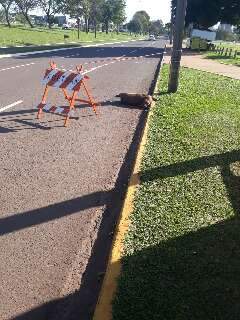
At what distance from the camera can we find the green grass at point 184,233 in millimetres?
3930

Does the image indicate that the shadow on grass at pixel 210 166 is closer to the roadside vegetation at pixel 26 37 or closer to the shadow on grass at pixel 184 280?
the shadow on grass at pixel 184 280

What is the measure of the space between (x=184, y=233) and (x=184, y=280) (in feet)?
3.13

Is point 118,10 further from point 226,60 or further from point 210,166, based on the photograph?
point 210,166

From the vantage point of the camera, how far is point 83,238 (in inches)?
203

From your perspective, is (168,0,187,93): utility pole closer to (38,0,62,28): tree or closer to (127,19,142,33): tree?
(38,0,62,28): tree

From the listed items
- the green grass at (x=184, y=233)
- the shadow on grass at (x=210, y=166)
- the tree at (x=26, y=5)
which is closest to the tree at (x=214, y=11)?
the tree at (x=26, y=5)

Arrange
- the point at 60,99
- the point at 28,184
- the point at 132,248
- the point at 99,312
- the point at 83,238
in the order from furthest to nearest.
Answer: the point at 60,99, the point at 28,184, the point at 83,238, the point at 132,248, the point at 99,312

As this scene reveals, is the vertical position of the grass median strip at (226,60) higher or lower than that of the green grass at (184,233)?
lower

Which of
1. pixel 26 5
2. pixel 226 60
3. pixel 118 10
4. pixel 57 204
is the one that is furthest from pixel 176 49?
pixel 118 10

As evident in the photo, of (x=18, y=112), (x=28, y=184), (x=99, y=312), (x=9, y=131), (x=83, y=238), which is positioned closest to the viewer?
(x=99, y=312)

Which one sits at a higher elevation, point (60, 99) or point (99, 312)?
point (99, 312)

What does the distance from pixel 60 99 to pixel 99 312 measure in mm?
10001

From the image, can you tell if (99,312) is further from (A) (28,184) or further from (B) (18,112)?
(B) (18,112)

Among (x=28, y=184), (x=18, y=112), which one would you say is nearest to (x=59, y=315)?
(x=28, y=184)
